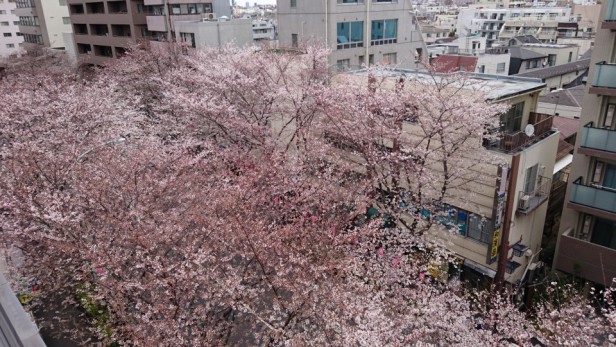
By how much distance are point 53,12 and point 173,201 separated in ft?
208

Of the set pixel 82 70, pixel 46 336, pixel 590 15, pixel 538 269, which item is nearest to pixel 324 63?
pixel 538 269

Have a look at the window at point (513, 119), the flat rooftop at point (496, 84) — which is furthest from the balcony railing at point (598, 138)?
the flat rooftop at point (496, 84)

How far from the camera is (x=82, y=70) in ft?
151

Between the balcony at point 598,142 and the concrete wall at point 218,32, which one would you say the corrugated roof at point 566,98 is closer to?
the balcony at point 598,142

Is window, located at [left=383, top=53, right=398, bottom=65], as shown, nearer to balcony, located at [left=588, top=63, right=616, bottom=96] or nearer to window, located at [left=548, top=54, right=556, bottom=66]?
window, located at [left=548, top=54, right=556, bottom=66]

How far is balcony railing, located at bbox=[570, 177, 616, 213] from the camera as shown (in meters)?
15.0

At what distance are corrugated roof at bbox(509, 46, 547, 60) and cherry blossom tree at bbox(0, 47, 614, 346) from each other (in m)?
25.8

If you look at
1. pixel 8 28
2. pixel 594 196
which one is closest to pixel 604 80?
pixel 594 196

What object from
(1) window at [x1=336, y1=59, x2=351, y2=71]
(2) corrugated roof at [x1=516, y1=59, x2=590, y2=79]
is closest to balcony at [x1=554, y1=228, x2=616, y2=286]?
(1) window at [x1=336, y1=59, x2=351, y2=71]

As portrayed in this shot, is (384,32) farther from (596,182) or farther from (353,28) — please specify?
(596,182)

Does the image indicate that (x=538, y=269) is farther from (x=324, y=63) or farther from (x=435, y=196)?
(x=324, y=63)

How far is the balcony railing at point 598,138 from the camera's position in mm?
14766

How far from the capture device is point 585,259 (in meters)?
16.1

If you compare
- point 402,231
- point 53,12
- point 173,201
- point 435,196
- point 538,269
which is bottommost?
point 538,269
